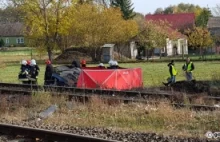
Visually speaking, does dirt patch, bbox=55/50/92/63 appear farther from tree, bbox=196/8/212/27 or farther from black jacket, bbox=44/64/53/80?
black jacket, bbox=44/64/53/80

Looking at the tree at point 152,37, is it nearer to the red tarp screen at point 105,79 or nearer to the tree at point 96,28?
the tree at point 96,28

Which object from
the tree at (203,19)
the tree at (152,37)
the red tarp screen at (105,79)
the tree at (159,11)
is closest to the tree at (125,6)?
the tree at (152,37)

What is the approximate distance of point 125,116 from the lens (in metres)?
11.9

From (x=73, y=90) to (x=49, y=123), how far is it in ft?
23.3

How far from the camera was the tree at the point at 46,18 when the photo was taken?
57.0 metres

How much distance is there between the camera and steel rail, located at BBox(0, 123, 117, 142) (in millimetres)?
8511

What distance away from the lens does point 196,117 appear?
11.4 m

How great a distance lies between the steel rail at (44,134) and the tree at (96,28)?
52.0m

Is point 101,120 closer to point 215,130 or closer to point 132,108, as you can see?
point 132,108

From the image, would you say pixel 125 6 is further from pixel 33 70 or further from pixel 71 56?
pixel 33 70

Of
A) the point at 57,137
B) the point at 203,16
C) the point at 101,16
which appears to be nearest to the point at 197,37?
the point at 101,16

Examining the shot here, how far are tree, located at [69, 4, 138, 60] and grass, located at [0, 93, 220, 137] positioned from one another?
48.5 m

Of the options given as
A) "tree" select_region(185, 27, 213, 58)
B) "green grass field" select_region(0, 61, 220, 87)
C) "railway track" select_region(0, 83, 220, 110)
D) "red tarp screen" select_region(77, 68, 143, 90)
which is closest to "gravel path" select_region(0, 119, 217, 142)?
"railway track" select_region(0, 83, 220, 110)

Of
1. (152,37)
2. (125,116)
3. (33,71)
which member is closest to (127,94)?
(125,116)
